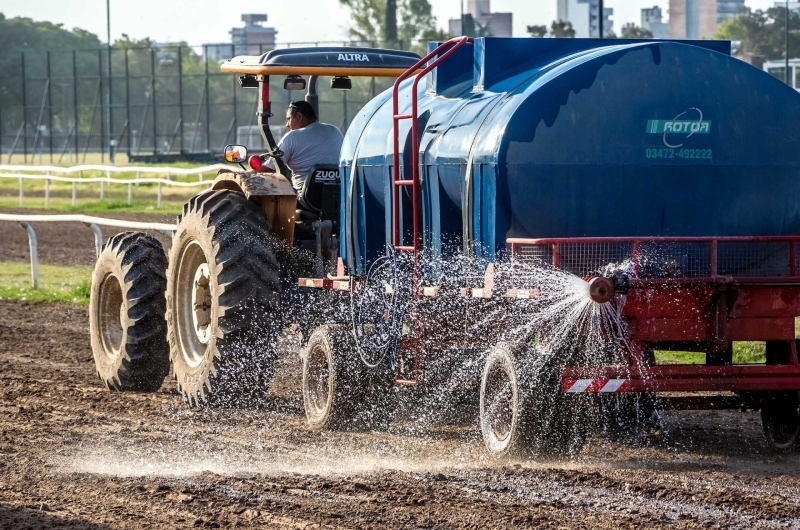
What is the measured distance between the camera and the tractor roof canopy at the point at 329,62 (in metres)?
9.92

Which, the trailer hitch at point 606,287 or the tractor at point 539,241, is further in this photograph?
the tractor at point 539,241

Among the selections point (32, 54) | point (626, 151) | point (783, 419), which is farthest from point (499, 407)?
point (32, 54)

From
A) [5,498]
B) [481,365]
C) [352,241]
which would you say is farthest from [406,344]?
[5,498]

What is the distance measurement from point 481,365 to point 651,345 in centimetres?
126

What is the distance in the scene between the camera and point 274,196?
947cm

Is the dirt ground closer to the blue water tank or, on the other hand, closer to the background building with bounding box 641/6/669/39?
the blue water tank

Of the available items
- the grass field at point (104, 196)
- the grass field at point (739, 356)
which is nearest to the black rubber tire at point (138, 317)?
the grass field at point (739, 356)

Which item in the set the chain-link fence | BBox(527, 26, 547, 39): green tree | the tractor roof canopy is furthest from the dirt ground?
BBox(527, 26, 547, 39): green tree

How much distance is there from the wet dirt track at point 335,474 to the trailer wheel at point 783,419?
11 centimetres

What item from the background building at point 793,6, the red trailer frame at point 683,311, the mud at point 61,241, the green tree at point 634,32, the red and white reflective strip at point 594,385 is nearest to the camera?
the red and white reflective strip at point 594,385

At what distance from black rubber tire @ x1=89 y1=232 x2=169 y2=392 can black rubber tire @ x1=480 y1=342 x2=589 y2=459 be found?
3.70 metres

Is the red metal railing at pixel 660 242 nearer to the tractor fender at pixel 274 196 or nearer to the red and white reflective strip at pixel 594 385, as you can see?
the red and white reflective strip at pixel 594 385

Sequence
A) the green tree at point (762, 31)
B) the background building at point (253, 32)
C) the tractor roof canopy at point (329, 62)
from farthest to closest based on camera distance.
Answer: the background building at point (253, 32), the green tree at point (762, 31), the tractor roof canopy at point (329, 62)

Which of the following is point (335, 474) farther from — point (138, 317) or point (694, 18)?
point (694, 18)
